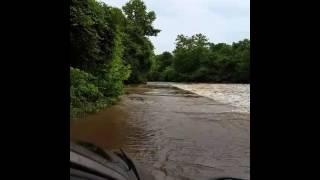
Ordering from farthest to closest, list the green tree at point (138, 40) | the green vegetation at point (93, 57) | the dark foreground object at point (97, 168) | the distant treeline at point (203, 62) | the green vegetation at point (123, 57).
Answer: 1. the distant treeline at point (203, 62)
2. the green tree at point (138, 40)
3. the green vegetation at point (123, 57)
4. the green vegetation at point (93, 57)
5. the dark foreground object at point (97, 168)

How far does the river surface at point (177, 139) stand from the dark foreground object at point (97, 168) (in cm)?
126

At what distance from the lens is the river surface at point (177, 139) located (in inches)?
320

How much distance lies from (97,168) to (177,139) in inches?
359

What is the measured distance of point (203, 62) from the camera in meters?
90.1

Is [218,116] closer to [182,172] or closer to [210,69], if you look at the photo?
[182,172]

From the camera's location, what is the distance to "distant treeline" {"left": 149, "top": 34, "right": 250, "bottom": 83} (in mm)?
80688

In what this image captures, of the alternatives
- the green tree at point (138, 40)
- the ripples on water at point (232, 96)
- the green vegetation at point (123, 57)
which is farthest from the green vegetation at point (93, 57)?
the green tree at point (138, 40)

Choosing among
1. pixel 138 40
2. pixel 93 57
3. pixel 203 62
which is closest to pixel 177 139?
pixel 93 57

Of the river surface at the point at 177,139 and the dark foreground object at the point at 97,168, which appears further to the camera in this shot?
the river surface at the point at 177,139

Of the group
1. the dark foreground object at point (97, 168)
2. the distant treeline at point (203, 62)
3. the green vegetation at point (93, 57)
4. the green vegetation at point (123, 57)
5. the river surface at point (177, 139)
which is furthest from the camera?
the distant treeline at point (203, 62)

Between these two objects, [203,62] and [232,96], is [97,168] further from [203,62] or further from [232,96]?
[203,62]

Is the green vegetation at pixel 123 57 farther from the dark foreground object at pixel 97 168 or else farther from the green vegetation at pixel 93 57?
the dark foreground object at pixel 97 168
